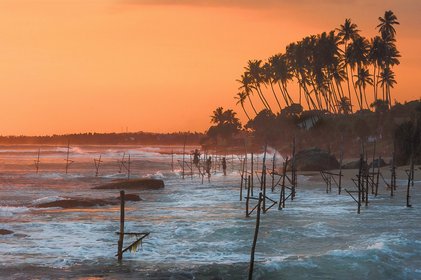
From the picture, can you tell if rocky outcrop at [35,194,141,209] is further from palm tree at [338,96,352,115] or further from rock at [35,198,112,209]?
palm tree at [338,96,352,115]

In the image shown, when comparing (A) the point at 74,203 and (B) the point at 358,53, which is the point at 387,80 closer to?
(B) the point at 358,53

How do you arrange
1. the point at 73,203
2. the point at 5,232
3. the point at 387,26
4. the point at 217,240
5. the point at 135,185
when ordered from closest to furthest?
the point at 217,240
the point at 5,232
the point at 73,203
the point at 135,185
the point at 387,26

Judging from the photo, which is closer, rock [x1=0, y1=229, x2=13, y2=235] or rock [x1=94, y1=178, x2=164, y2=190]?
rock [x1=0, y1=229, x2=13, y2=235]

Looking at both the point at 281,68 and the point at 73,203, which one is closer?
the point at 73,203

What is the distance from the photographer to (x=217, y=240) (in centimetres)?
2611

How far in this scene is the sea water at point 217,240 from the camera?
67.4 ft

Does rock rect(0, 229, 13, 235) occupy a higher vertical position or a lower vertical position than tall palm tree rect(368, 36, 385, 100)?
lower

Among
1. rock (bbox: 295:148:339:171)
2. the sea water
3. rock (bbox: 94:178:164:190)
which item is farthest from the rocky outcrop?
rock (bbox: 295:148:339:171)

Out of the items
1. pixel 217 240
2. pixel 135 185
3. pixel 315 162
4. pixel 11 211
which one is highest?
pixel 315 162

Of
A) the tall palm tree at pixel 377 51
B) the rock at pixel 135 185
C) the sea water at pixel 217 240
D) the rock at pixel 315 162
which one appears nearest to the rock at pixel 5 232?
the sea water at pixel 217 240

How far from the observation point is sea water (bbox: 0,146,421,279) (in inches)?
809

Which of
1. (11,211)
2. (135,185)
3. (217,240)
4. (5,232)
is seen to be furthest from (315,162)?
(5,232)

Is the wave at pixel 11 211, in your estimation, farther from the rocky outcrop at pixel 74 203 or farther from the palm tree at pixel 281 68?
the palm tree at pixel 281 68

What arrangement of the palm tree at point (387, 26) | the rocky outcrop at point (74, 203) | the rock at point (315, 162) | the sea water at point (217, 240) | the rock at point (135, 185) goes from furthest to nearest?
the palm tree at point (387, 26) < the rock at point (315, 162) < the rock at point (135, 185) < the rocky outcrop at point (74, 203) < the sea water at point (217, 240)
